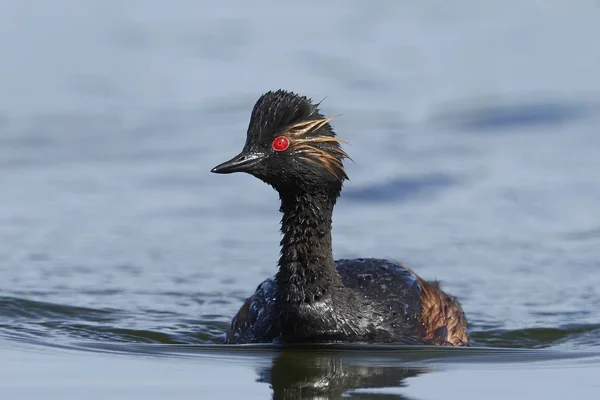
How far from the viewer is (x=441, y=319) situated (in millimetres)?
13617

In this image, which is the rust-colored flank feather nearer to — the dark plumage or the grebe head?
the dark plumage

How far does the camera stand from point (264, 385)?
1055cm

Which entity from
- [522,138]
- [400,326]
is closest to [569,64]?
[522,138]

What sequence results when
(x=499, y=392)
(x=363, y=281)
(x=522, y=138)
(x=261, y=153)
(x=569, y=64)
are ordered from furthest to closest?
(x=569, y=64) → (x=522, y=138) → (x=363, y=281) → (x=261, y=153) → (x=499, y=392)

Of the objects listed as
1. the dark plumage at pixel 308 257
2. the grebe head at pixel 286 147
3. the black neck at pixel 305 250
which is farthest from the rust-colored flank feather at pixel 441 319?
the grebe head at pixel 286 147

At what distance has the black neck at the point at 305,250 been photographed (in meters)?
12.7

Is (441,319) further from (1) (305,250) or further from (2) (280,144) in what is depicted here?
(2) (280,144)

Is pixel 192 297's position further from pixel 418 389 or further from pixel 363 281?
pixel 418 389

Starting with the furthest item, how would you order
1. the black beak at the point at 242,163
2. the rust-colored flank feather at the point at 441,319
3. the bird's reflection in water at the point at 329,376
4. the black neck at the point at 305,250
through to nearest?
the rust-colored flank feather at the point at 441,319 < the black neck at the point at 305,250 < the black beak at the point at 242,163 < the bird's reflection in water at the point at 329,376

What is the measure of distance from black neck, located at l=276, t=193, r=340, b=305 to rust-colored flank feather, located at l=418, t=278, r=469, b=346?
0.99m

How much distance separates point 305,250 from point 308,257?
7cm

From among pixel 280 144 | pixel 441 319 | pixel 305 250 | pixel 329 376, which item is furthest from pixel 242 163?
pixel 441 319

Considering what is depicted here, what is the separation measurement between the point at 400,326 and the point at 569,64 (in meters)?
10.7

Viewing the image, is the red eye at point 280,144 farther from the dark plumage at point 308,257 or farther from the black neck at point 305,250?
the black neck at point 305,250
